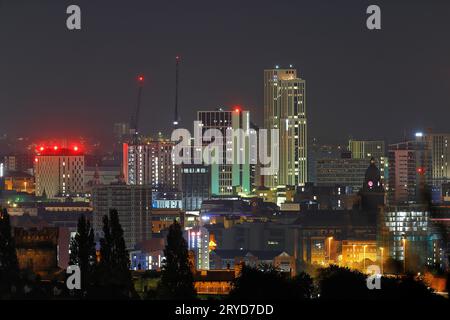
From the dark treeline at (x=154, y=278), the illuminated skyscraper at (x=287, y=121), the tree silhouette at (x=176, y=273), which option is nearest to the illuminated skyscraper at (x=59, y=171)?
the illuminated skyscraper at (x=287, y=121)

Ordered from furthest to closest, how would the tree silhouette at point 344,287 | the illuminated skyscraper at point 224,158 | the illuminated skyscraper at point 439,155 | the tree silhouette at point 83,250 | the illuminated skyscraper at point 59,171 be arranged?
the illuminated skyscraper at point 59,171 → the illuminated skyscraper at point 224,158 → the illuminated skyscraper at point 439,155 → the tree silhouette at point 83,250 → the tree silhouette at point 344,287

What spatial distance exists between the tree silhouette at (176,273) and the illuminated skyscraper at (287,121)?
59.5m

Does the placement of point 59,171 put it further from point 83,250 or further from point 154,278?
point 83,250

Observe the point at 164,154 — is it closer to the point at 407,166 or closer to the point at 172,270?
the point at 407,166

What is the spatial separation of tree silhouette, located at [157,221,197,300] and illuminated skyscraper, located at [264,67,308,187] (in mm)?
59513

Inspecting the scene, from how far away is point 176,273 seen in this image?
39.7 metres

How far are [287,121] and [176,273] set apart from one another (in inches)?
2420

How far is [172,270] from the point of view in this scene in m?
39.8

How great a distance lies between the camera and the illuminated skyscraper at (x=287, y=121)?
101m

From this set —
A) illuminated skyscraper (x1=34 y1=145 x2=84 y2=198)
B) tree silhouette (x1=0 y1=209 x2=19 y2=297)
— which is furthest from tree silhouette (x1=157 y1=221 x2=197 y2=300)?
illuminated skyscraper (x1=34 y1=145 x2=84 y2=198)

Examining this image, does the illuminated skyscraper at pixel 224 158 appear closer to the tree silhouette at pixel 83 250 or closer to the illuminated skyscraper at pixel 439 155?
the illuminated skyscraper at pixel 439 155

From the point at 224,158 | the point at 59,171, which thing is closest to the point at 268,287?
the point at 224,158
